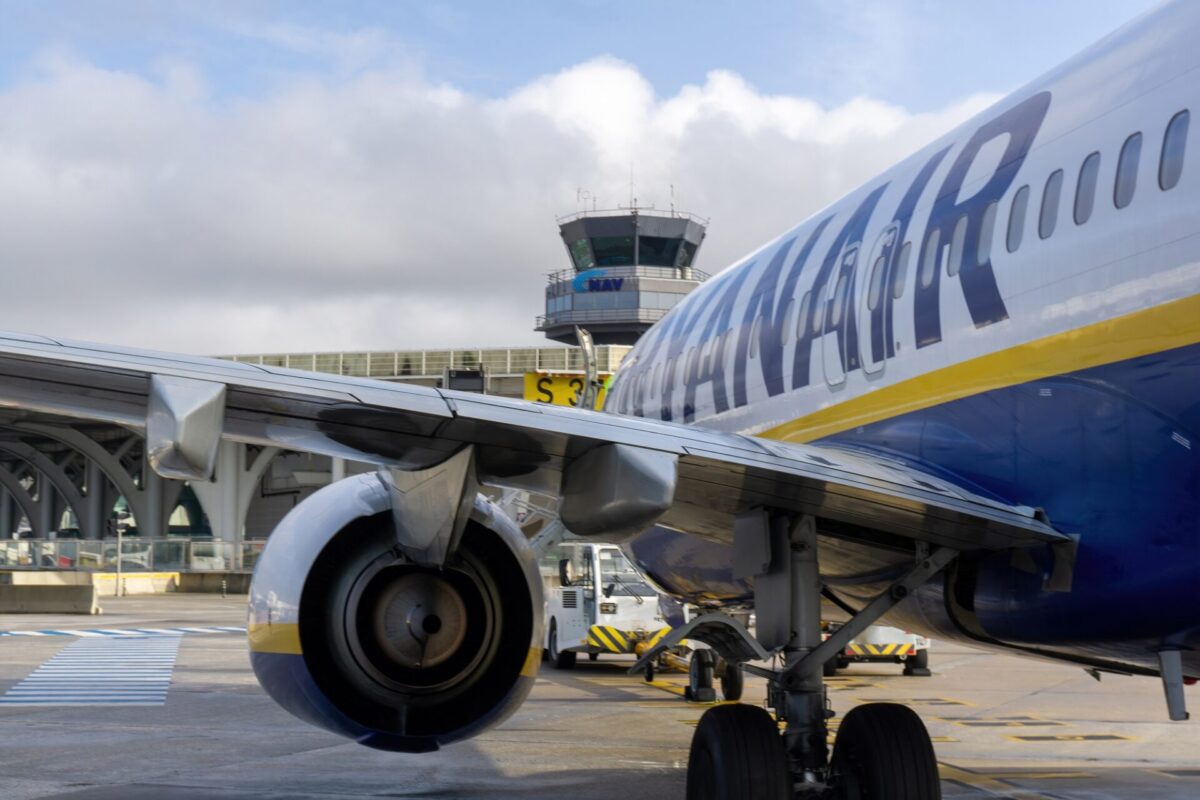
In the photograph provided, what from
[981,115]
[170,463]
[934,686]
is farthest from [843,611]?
[934,686]

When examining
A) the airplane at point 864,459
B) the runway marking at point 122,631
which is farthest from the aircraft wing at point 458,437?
the runway marking at point 122,631

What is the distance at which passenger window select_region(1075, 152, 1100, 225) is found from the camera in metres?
5.85

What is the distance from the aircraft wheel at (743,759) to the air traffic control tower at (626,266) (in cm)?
7259

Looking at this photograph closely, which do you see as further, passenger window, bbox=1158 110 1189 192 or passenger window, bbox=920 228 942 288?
passenger window, bbox=920 228 942 288

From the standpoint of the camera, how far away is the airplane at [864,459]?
5344mm

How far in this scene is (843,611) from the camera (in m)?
8.97

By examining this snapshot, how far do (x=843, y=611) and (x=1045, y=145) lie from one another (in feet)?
11.8

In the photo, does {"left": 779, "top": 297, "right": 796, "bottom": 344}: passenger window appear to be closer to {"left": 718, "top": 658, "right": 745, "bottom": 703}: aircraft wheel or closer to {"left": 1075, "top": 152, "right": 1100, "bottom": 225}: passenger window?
{"left": 1075, "top": 152, "right": 1100, "bottom": 225}: passenger window

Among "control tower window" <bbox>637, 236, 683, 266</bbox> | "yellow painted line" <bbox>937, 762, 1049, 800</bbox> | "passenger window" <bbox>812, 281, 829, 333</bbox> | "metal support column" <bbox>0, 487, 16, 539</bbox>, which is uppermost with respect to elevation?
"control tower window" <bbox>637, 236, 683, 266</bbox>

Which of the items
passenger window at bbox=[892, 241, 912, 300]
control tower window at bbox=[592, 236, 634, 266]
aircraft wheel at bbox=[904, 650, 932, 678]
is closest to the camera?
passenger window at bbox=[892, 241, 912, 300]

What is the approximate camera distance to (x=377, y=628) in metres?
7.52

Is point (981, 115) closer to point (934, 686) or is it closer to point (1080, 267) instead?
point (1080, 267)

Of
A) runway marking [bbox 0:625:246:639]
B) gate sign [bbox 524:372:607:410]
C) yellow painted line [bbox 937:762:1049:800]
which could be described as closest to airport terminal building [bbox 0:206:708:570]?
runway marking [bbox 0:625:246:639]

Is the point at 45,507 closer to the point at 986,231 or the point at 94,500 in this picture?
the point at 94,500
